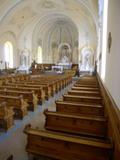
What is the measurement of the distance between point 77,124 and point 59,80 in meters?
6.63

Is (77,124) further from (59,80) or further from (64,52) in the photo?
(64,52)

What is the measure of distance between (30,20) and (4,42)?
451 cm

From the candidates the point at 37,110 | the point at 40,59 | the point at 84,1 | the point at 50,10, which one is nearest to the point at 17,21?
the point at 50,10

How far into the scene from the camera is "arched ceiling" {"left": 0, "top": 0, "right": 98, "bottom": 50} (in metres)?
16.8

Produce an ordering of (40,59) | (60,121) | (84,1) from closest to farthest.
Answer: (60,121)
(84,1)
(40,59)

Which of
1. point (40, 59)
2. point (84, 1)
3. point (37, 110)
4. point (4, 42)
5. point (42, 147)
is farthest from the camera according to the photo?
point (40, 59)

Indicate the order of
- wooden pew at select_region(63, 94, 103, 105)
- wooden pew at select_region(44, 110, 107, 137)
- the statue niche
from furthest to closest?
the statue niche, wooden pew at select_region(63, 94, 103, 105), wooden pew at select_region(44, 110, 107, 137)

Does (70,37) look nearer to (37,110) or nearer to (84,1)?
(84,1)

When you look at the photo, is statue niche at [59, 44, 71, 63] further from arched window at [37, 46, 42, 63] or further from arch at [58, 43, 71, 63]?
arched window at [37, 46, 42, 63]

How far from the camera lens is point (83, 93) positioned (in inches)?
201

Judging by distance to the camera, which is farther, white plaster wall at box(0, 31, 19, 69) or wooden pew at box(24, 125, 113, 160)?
white plaster wall at box(0, 31, 19, 69)

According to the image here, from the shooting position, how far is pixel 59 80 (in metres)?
9.62

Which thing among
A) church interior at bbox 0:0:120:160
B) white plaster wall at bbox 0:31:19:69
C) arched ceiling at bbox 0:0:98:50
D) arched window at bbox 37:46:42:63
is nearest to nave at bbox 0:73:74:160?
church interior at bbox 0:0:120:160

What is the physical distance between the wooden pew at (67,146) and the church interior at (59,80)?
1 centimetres
